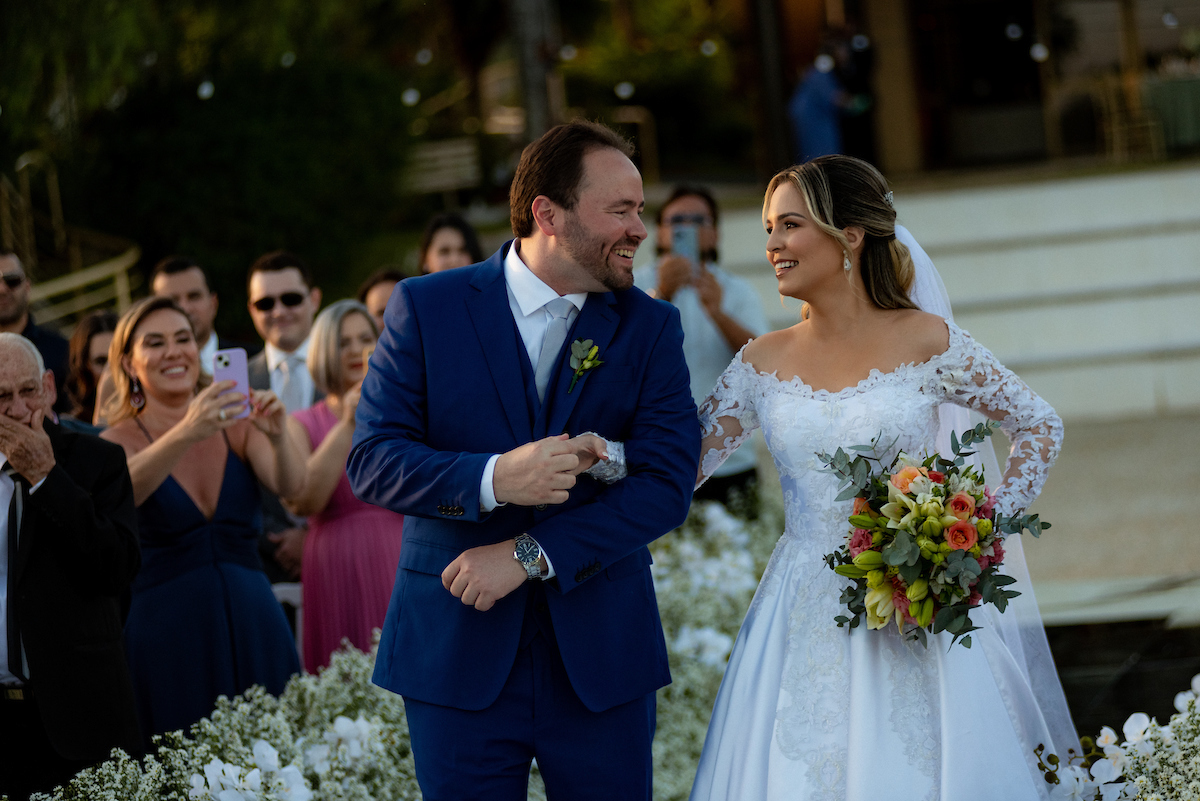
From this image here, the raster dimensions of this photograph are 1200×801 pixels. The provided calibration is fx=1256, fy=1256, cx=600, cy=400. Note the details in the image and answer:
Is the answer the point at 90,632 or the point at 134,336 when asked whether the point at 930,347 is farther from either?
the point at 134,336

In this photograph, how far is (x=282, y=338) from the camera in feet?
20.1

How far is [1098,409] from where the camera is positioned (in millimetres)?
12273

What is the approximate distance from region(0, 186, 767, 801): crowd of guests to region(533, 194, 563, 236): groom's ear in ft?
5.12

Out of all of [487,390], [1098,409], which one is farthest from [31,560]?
[1098,409]

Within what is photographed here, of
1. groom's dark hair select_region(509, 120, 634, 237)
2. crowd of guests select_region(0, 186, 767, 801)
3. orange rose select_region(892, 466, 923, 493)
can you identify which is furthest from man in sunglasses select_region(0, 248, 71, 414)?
orange rose select_region(892, 466, 923, 493)

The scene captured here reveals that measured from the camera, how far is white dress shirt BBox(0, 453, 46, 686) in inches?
139

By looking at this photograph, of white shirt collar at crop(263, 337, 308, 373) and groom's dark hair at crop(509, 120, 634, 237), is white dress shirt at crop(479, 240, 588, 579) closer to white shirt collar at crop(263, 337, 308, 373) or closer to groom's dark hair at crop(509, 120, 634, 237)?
groom's dark hair at crop(509, 120, 634, 237)

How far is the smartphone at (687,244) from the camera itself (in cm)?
566

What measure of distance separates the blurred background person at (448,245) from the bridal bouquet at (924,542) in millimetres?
3372

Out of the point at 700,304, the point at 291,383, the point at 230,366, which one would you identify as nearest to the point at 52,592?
the point at 230,366

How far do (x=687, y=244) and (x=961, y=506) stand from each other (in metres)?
2.81

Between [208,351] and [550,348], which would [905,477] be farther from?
[208,351]

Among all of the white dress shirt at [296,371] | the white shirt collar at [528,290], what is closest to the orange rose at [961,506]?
the white shirt collar at [528,290]

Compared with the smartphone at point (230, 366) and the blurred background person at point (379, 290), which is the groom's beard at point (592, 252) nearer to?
the smartphone at point (230, 366)
